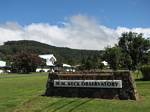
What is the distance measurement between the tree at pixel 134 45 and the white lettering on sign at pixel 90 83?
47005mm

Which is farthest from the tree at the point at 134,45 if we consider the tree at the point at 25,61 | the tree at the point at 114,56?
the tree at the point at 25,61

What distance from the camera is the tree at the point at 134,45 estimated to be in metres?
62.8

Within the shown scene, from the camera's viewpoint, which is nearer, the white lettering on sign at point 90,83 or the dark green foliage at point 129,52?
the white lettering on sign at point 90,83

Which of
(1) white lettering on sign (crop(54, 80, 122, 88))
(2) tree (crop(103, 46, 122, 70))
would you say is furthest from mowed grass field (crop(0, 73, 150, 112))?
(2) tree (crop(103, 46, 122, 70))

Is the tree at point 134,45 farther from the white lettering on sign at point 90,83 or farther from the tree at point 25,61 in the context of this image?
the white lettering on sign at point 90,83

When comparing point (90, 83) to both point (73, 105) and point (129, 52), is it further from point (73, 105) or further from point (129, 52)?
point (129, 52)

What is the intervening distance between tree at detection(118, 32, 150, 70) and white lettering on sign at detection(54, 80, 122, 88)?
47005 mm

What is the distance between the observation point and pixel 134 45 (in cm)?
6356

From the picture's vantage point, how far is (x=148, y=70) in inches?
1082

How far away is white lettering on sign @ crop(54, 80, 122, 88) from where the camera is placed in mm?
14688

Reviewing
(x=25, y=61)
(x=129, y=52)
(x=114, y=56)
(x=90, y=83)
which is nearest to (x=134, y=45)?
(x=129, y=52)

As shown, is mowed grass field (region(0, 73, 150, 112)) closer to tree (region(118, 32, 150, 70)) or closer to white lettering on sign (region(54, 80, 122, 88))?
white lettering on sign (region(54, 80, 122, 88))

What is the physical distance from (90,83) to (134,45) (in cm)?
4953

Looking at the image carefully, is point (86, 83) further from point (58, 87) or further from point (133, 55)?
point (133, 55)
